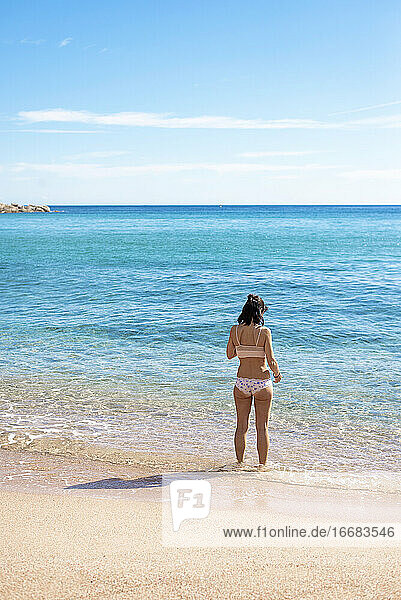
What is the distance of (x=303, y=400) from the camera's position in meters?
10.3

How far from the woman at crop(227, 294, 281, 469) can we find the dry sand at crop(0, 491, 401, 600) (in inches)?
83.8

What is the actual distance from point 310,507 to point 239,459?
5.10ft

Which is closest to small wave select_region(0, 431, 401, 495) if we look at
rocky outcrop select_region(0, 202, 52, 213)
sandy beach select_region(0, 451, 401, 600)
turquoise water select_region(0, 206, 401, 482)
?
turquoise water select_region(0, 206, 401, 482)

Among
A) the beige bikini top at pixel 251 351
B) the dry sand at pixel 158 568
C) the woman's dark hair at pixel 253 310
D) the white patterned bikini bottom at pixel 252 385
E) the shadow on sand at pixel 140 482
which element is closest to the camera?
the dry sand at pixel 158 568

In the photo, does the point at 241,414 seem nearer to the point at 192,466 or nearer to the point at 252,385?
the point at 252,385

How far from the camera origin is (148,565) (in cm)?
463

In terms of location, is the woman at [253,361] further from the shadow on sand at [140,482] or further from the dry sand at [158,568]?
the dry sand at [158,568]

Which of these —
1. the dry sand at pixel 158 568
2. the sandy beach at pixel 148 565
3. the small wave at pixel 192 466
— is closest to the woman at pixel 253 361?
the small wave at pixel 192 466

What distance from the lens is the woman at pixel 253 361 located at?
6863 mm

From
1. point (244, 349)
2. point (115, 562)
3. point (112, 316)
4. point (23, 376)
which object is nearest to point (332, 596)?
point (115, 562)

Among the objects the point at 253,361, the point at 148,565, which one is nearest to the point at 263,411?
the point at 253,361

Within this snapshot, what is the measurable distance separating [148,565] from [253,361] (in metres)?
2.95

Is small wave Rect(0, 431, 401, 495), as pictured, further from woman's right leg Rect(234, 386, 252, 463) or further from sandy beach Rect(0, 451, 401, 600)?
sandy beach Rect(0, 451, 401, 600)

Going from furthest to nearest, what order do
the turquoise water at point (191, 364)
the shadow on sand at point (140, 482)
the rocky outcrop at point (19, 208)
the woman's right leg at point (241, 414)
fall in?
the rocky outcrop at point (19, 208), the turquoise water at point (191, 364), the woman's right leg at point (241, 414), the shadow on sand at point (140, 482)
